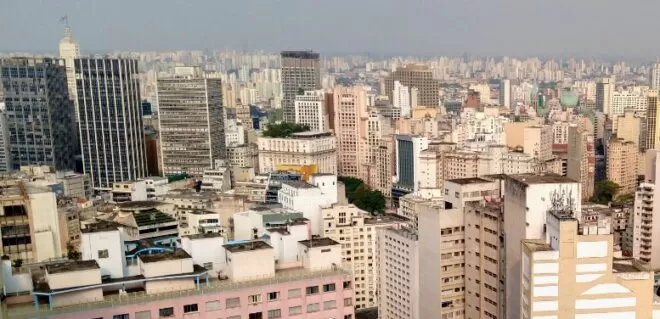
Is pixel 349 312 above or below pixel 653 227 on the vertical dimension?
above

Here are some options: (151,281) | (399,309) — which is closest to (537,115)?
(399,309)

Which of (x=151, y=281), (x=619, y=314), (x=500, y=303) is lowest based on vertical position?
(x=500, y=303)

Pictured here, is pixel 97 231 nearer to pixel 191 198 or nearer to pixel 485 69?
pixel 191 198

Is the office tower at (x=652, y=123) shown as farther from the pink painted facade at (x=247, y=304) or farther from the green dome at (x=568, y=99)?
the pink painted facade at (x=247, y=304)

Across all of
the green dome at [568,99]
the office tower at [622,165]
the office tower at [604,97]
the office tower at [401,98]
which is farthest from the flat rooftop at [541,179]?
the green dome at [568,99]

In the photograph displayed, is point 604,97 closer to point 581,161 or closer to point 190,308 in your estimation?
point 581,161

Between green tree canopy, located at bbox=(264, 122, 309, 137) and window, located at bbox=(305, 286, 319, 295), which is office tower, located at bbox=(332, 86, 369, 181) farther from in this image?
window, located at bbox=(305, 286, 319, 295)
